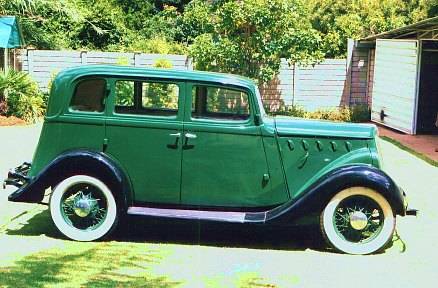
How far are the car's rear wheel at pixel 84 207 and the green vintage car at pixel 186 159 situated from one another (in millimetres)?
10

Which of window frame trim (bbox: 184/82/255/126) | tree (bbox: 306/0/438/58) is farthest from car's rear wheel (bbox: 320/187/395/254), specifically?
tree (bbox: 306/0/438/58)

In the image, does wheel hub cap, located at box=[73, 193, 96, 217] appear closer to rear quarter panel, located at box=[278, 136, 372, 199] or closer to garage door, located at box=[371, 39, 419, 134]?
rear quarter panel, located at box=[278, 136, 372, 199]

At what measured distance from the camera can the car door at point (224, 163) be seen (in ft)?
21.0

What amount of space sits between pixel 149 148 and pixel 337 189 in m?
1.86

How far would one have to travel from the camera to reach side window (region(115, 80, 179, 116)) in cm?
659

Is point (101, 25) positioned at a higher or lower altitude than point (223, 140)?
higher

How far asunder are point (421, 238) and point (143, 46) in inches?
604

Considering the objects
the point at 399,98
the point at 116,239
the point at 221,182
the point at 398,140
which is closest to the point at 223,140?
the point at 221,182

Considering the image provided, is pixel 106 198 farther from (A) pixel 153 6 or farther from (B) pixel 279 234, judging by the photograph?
(A) pixel 153 6

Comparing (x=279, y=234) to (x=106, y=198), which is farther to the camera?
(x=279, y=234)

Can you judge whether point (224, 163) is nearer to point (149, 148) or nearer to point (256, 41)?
point (149, 148)

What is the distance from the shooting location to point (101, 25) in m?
24.9

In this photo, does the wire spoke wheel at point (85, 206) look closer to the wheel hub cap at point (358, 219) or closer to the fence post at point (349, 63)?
the wheel hub cap at point (358, 219)

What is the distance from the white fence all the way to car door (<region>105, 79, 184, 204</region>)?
38.6ft
